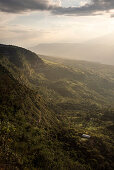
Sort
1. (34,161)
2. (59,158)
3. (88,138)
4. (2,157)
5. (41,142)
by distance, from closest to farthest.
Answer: (2,157) → (34,161) → (59,158) → (41,142) → (88,138)

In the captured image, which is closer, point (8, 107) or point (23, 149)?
point (23, 149)

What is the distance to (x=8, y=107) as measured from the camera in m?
126

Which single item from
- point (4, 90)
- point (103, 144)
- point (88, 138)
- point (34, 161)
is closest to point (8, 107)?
point (4, 90)

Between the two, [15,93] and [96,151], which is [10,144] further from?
[15,93]

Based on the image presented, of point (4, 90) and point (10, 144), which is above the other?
point (4, 90)

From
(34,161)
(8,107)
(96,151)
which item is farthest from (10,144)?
(96,151)

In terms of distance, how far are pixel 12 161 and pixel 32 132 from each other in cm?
4079

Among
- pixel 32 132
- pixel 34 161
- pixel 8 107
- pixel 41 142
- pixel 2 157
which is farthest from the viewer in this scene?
pixel 8 107

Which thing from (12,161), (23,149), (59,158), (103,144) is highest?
(12,161)

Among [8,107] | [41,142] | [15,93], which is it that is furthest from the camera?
[15,93]

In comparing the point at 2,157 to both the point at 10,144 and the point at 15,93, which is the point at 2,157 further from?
the point at 15,93

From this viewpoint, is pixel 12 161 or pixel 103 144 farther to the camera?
pixel 103 144

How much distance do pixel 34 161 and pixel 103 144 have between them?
60.7 metres

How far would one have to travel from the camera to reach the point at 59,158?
324 ft
